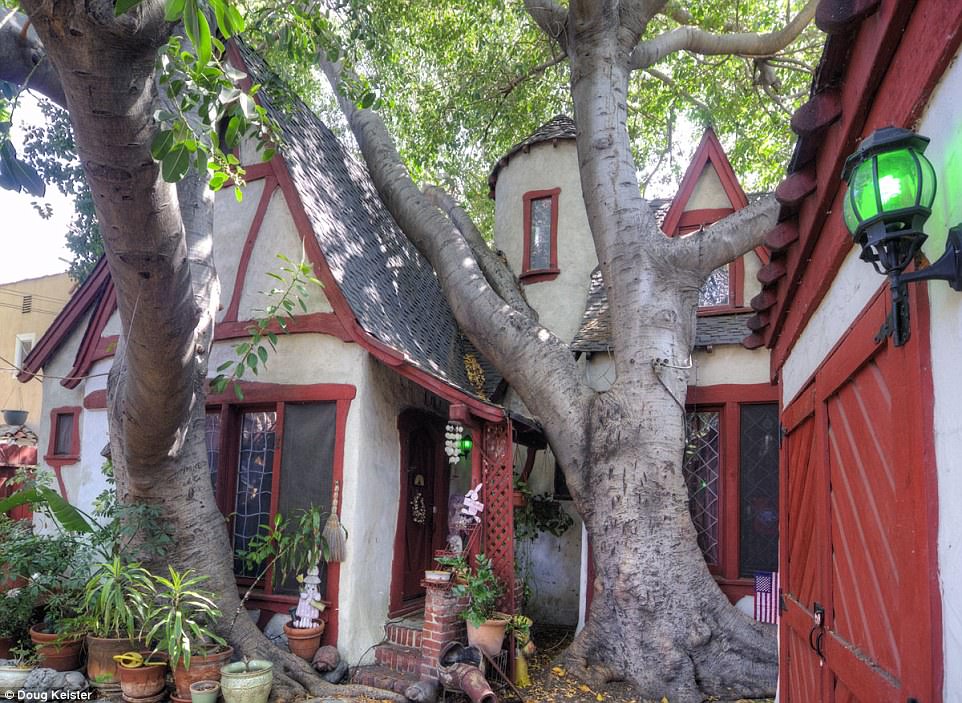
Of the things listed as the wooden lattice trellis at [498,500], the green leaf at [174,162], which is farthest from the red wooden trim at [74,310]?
the green leaf at [174,162]

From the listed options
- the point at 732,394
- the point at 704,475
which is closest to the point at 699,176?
the point at 732,394

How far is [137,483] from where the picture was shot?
668 cm

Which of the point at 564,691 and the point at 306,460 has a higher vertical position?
the point at 306,460

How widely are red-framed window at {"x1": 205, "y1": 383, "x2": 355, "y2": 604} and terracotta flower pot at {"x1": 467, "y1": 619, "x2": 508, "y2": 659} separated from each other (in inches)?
60.1

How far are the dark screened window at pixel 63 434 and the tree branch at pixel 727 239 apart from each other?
9.94m

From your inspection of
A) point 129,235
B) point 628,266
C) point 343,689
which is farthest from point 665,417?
point 129,235

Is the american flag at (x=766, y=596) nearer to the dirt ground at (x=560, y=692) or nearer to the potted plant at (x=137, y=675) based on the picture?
the dirt ground at (x=560, y=692)

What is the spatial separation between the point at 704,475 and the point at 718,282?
265 cm

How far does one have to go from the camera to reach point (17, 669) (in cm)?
636

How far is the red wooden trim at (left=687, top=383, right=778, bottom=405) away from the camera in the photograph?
8.59 meters

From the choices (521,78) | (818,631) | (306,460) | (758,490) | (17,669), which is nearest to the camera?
(818,631)

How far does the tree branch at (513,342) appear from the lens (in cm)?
760

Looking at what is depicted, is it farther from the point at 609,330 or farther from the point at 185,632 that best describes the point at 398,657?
the point at 609,330

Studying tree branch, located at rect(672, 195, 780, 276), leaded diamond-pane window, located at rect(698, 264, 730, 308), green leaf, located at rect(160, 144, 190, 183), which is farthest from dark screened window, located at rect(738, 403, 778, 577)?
green leaf, located at rect(160, 144, 190, 183)
